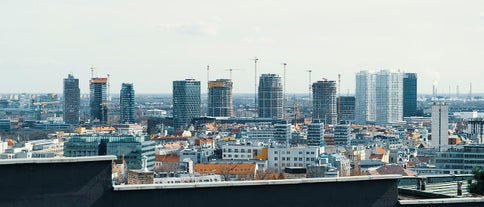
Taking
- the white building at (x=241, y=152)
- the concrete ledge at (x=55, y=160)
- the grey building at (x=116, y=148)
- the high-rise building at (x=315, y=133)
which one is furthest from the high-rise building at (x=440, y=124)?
the concrete ledge at (x=55, y=160)

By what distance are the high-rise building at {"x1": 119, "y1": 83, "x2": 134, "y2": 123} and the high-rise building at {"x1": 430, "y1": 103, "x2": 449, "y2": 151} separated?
95.4 metres

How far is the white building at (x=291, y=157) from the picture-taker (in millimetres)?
83500

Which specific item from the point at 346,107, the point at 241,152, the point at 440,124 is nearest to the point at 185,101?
the point at 346,107

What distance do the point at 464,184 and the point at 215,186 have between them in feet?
27.1

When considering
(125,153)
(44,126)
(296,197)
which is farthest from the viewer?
(44,126)

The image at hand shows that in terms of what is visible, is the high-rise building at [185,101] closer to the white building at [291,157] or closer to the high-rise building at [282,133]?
the high-rise building at [282,133]

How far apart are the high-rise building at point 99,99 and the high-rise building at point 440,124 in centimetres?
9567

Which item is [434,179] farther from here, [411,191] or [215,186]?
[215,186]

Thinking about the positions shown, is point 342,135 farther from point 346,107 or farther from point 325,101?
point 346,107

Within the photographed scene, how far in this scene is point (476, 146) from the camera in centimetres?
7312

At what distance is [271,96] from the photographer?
19488cm

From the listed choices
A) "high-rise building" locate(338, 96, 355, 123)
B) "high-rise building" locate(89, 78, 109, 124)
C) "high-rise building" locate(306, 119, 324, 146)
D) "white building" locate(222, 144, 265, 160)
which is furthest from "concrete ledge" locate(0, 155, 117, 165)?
"high-rise building" locate(338, 96, 355, 123)

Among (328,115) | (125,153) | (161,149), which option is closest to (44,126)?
(328,115)

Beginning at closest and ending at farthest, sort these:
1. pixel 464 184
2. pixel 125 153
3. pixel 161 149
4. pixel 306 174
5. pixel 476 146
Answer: pixel 464 184 → pixel 306 174 → pixel 476 146 → pixel 125 153 → pixel 161 149
